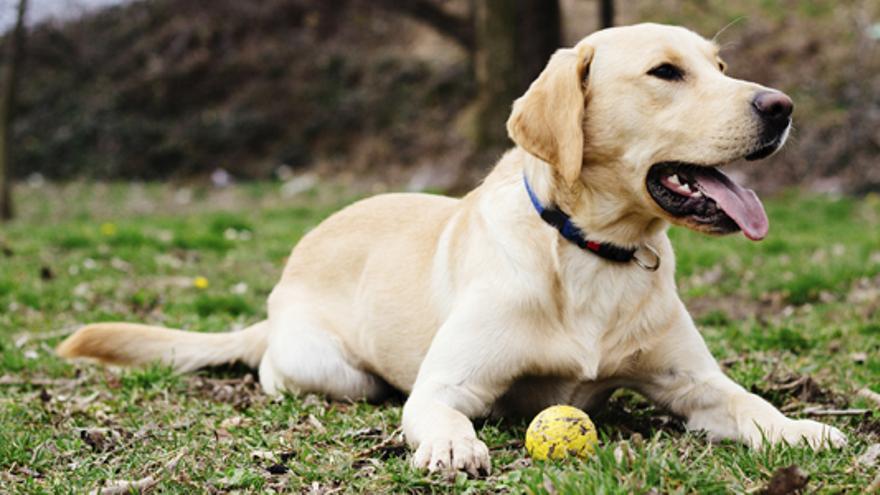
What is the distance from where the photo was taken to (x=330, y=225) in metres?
5.04

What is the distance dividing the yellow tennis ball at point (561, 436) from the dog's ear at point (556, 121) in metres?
0.81

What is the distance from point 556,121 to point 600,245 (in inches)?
19.1

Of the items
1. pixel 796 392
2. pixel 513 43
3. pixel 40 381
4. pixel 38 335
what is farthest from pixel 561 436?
pixel 513 43

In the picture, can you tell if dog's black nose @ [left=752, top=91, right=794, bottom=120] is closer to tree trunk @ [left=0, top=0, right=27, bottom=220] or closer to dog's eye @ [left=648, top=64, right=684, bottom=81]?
dog's eye @ [left=648, top=64, right=684, bottom=81]

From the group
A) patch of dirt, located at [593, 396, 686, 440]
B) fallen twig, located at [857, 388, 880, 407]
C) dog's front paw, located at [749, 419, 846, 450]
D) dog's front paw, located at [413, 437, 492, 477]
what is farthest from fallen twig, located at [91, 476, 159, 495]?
fallen twig, located at [857, 388, 880, 407]

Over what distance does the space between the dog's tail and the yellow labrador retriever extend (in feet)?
4.54

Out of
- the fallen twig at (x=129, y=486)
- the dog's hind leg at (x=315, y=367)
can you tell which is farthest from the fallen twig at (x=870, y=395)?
the fallen twig at (x=129, y=486)

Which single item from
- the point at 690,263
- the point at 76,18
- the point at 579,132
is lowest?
the point at 690,263

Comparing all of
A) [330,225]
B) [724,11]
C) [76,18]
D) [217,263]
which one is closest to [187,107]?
[76,18]

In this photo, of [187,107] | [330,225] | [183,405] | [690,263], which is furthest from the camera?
[187,107]

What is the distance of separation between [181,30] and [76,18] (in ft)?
7.05

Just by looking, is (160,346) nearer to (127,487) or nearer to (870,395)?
(127,487)

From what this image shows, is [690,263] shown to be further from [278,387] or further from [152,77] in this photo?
[152,77]

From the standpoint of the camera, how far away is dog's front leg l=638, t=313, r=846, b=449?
346 cm
